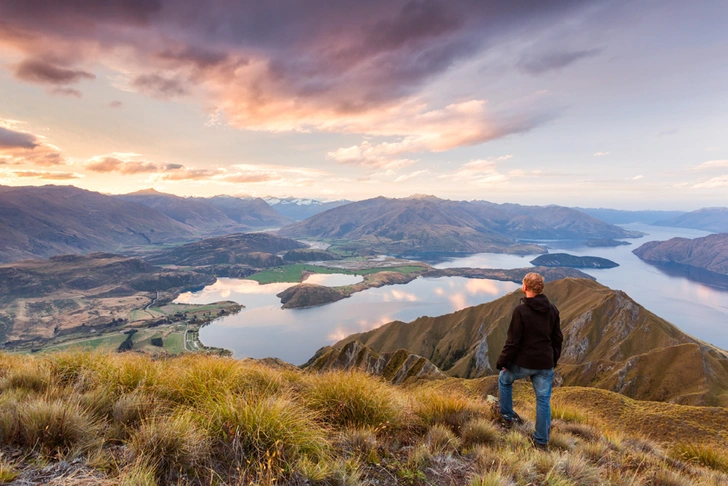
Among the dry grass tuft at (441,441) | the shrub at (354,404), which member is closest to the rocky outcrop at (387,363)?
the shrub at (354,404)

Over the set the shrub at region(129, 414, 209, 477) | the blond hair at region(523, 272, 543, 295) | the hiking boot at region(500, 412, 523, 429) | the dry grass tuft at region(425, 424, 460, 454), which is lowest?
the hiking boot at region(500, 412, 523, 429)

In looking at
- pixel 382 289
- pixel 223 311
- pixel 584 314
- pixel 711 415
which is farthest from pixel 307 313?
pixel 711 415

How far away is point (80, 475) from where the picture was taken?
3553mm

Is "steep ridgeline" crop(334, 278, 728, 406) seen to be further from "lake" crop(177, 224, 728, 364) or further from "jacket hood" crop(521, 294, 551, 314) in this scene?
"jacket hood" crop(521, 294, 551, 314)

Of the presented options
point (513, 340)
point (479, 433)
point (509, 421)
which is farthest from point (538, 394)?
point (479, 433)

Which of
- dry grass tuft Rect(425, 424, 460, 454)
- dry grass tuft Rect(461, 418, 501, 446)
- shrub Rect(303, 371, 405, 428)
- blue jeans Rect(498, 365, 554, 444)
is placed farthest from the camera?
blue jeans Rect(498, 365, 554, 444)

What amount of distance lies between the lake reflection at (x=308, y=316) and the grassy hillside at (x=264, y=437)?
322 ft

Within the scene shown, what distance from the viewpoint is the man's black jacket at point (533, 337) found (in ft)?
21.7

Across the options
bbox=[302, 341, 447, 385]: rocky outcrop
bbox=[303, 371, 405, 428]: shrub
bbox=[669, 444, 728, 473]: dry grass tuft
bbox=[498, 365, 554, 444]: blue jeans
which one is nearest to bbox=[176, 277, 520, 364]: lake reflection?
bbox=[302, 341, 447, 385]: rocky outcrop

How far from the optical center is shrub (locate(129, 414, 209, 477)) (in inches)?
150

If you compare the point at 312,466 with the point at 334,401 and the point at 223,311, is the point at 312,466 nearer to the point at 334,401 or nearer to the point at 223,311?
the point at 334,401

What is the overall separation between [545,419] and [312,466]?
5.16 meters

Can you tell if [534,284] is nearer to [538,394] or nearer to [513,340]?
[513,340]

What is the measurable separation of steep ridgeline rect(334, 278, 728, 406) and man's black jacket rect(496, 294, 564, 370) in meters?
44.9
